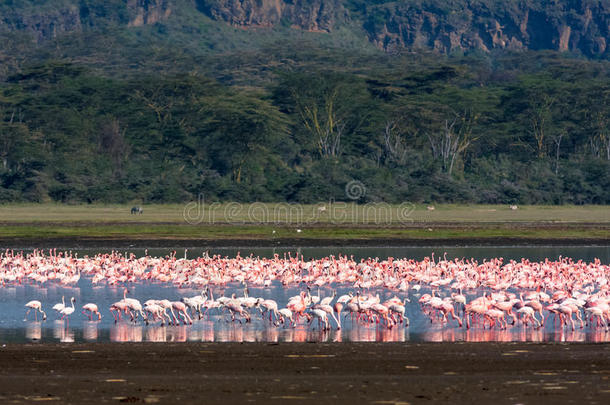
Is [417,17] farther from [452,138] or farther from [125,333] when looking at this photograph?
[125,333]

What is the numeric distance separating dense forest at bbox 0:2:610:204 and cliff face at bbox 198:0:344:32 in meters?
68.8

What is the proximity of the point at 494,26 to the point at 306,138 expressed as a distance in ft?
298

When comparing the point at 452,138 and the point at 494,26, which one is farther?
the point at 494,26

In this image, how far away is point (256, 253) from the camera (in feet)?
113

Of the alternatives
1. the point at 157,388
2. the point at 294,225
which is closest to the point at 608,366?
the point at 157,388

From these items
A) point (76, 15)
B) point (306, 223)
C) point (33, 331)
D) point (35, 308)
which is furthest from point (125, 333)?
point (76, 15)

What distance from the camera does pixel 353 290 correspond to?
23.3 metres

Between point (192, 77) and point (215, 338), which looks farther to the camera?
point (192, 77)

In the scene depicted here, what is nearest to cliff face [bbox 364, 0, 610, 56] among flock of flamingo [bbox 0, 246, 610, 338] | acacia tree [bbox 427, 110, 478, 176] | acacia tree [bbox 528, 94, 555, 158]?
acacia tree [bbox 528, 94, 555, 158]

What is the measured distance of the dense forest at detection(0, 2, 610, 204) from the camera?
61.8 metres

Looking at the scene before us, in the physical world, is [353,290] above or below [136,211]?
above

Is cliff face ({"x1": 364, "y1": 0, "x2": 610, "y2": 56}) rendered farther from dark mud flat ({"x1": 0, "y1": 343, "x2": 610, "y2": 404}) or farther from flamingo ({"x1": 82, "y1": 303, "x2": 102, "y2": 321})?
dark mud flat ({"x1": 0, "y1": 343, "x2": 610, "y2": 404})

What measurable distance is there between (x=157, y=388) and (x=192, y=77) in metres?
65.6

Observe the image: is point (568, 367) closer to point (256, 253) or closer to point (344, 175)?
point (256, 253)
